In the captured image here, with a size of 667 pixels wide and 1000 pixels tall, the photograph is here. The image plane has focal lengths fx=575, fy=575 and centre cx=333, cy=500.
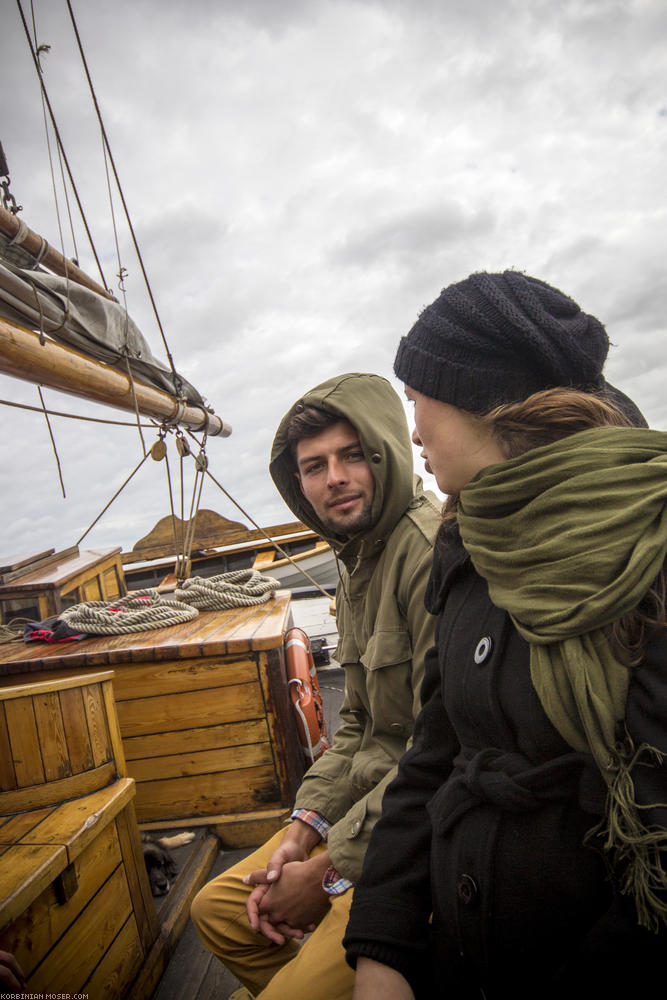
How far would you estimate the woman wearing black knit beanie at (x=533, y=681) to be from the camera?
0.72m

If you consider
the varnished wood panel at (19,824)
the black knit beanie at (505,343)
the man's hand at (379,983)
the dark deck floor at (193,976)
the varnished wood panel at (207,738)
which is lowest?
the dark deck floor at (193,976)

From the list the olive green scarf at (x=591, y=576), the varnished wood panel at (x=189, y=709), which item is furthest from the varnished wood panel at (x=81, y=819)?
the olive green scarf at (x=591, y=576)

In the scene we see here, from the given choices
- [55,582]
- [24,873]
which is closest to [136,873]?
[24,873]

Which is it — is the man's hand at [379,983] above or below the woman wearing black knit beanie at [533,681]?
below

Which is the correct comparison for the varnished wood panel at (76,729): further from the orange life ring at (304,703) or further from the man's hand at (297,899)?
the orange life ring at (304,703)

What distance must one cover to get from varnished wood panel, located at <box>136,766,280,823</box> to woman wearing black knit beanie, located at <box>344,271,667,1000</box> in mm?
1556

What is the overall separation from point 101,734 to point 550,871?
141 cm

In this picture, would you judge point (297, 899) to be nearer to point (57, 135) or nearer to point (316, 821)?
point (316, 821)

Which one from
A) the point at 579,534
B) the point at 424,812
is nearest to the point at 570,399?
the point at 579,534

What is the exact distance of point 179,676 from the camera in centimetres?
249

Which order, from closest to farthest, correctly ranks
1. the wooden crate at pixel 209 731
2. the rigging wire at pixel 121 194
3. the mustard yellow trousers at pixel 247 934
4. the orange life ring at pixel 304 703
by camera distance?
1. the mustard yellow trousers at pixel 247 934
2. the wooden crate at pixel 209 731
3. the orange life ring at pixel 304 703
4. the rigging wire at pixel 121 194

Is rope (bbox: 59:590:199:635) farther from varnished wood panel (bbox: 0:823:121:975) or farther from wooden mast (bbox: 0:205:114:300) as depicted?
wooden mast (bbox: 0:205:114:300)

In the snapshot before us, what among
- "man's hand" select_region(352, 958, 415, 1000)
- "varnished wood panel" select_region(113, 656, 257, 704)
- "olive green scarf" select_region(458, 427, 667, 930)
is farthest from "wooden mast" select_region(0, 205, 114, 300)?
"man's hand" select_region(352, 958, 415, 1000)

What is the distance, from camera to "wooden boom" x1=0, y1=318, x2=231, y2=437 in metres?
2.87
